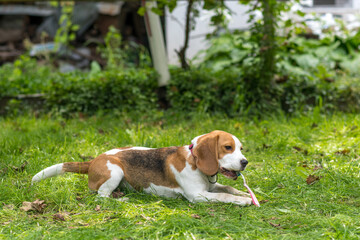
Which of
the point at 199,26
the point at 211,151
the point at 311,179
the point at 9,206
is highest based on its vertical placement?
the point at 211,151

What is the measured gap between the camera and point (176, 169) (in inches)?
148

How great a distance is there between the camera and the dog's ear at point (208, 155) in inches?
139

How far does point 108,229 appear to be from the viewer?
3.04m

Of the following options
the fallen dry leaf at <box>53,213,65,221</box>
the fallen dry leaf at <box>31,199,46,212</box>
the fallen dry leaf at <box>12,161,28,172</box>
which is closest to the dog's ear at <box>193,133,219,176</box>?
the fallen dry leaf at <box>53,213,65,221</box>

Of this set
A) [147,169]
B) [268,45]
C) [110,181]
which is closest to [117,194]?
[110,181]

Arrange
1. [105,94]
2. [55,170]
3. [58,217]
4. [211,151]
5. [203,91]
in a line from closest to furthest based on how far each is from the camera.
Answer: [58,217], [211,151], [55,170], [203,91], [105,94]

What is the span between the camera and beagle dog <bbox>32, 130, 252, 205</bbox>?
11.6 feet

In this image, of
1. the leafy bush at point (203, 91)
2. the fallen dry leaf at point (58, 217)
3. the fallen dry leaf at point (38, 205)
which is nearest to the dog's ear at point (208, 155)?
the fallen dry leaf at point (58, 217)

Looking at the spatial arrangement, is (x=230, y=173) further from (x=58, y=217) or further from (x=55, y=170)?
(x=55, y=170)

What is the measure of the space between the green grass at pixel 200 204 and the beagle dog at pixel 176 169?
0.10 meters

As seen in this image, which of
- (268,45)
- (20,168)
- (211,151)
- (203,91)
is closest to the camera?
(211,151)

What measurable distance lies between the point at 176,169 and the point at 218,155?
421mm

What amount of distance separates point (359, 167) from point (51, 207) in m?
3.01

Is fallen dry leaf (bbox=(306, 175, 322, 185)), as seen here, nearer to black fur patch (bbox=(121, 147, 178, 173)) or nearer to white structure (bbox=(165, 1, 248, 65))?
black fur patch (bbox=(121, 147, 178, 173))
